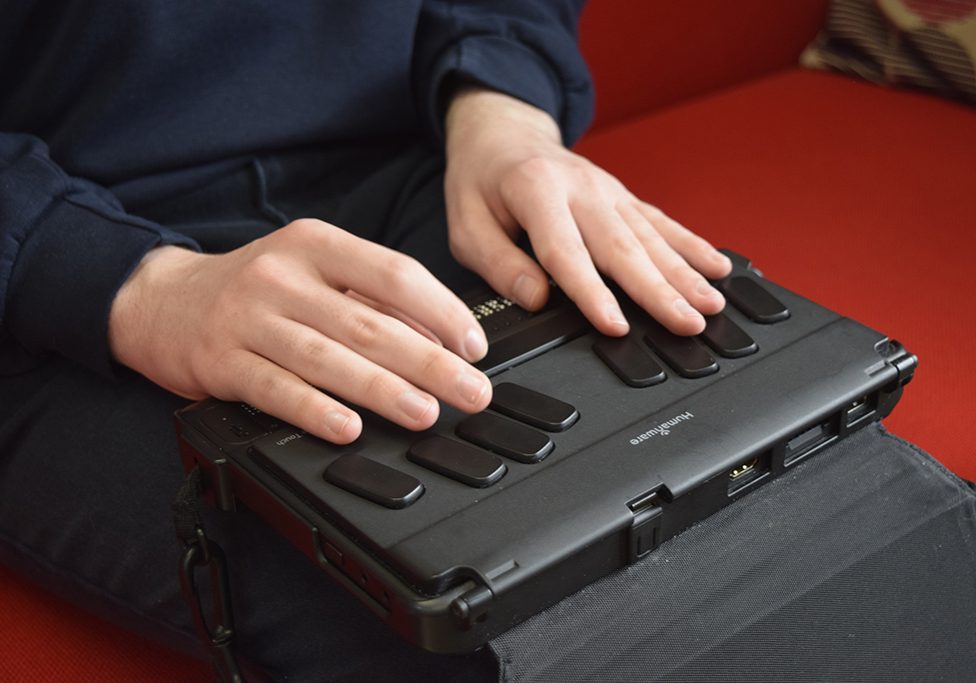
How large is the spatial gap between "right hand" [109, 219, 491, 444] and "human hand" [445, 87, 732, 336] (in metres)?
0.10

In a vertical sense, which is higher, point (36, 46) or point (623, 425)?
point (36, 46)

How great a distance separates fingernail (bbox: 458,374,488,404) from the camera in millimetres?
606

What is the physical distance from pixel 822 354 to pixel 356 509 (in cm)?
29

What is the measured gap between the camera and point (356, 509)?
548mm

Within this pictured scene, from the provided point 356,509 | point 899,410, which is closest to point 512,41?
point 899,410

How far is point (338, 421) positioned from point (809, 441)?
264mm

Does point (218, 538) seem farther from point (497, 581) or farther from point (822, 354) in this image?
point (822, 354)

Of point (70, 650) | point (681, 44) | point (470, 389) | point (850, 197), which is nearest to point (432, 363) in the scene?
point (470, 389)

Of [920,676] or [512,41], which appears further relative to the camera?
[512,41]

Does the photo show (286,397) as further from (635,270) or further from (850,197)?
(850,197)

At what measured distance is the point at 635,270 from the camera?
2.34 ft

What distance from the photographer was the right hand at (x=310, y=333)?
61 cm

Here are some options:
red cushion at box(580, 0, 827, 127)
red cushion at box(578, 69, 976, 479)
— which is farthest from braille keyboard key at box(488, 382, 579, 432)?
red cushion at box(580, 0, 827, 127)

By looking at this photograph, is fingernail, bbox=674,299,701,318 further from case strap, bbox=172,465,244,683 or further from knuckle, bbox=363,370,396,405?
case strap, bbox=172,465,244,683
